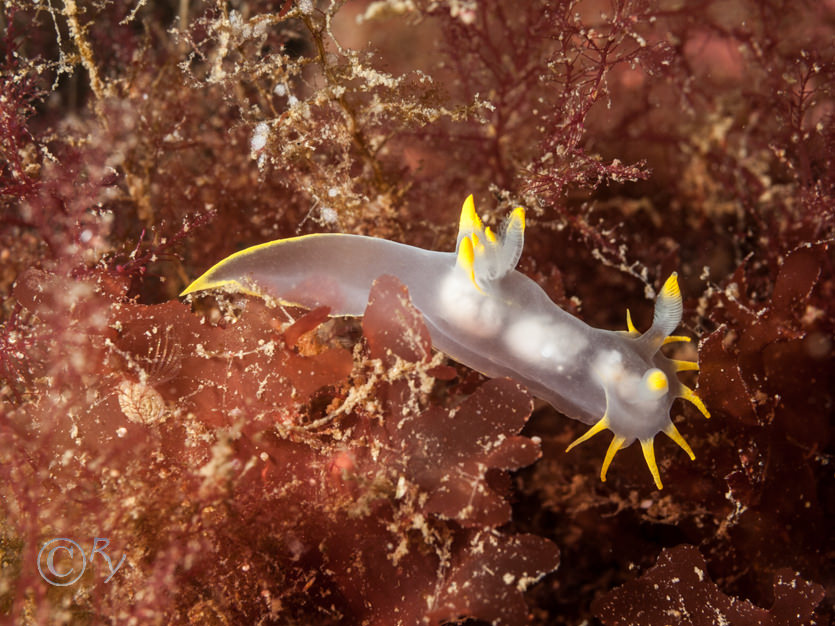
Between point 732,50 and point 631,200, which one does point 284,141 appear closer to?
point 631,200

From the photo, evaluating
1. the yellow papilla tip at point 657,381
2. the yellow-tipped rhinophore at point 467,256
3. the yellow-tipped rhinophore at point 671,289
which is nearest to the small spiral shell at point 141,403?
the yellow-tipped rhinophore at point 467,256

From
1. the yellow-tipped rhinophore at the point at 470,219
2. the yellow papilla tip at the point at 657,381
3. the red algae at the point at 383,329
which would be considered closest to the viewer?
the red algae at the point at 383,329

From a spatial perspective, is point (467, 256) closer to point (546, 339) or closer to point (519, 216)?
point (519, 216)

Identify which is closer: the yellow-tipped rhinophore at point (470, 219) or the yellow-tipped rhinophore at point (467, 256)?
the yellow-tipped rhinophore at point (467, 256)

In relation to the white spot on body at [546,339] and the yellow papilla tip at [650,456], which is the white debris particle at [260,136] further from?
the yellow papilla tip at [650,456]

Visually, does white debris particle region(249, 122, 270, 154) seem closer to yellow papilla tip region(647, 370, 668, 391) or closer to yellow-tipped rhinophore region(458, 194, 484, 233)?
yellow-tipped rhinophore region(458, 194, 484, 233)

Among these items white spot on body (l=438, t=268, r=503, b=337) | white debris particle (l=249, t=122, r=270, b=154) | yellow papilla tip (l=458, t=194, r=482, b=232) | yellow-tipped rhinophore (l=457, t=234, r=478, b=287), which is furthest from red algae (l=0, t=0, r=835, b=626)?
yellow papilla tip (l=458, t=194, r=482, b=232)

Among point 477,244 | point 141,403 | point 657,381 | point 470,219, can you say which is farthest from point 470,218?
point 141,403

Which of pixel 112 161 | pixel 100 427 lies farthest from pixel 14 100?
pixel 100 427
